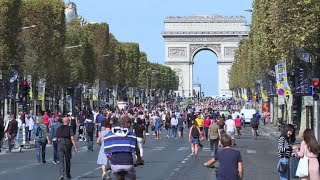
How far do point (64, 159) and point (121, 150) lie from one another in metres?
9.72

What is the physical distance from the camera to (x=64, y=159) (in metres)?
25.0

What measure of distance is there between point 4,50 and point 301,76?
1711cm

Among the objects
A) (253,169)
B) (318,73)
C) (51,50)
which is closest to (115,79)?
(51,50)

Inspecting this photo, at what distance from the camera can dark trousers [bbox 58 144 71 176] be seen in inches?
981

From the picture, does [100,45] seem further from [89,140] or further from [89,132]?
[89,132]

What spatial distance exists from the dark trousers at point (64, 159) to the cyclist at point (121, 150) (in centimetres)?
939

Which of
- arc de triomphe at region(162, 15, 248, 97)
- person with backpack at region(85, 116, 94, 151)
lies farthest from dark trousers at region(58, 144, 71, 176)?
arc de triomphe at region(162, 15, 248, 97)

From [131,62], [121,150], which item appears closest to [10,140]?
[121,150]

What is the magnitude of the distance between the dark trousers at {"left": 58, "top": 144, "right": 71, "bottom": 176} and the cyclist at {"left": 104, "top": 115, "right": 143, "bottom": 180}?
9385 mm

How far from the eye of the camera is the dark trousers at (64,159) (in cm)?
2492

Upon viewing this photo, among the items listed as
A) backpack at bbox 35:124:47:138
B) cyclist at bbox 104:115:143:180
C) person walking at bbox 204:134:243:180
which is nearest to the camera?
person walking at bbox 204:134:243:180

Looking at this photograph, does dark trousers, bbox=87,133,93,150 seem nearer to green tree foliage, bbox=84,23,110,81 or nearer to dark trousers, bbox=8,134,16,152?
dark trousers, bbox=8,134,16,152

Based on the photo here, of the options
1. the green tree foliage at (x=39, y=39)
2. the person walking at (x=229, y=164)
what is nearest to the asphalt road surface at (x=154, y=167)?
the person walking at (x=229, y=164)

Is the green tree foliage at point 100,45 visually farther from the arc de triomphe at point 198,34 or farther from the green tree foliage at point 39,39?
the arc de triomphe at point 198,34
